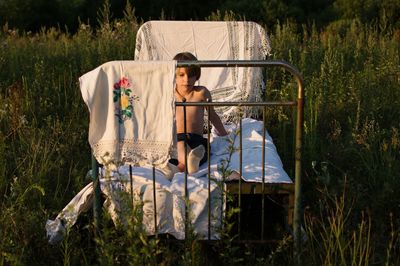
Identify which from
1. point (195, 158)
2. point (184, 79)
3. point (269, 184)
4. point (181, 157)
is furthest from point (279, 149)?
point (269, 184)

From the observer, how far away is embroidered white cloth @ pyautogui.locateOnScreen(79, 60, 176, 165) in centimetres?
346

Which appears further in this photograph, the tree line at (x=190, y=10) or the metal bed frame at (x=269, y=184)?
the tree line at (x=190, y=10)

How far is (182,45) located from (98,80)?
2862mm

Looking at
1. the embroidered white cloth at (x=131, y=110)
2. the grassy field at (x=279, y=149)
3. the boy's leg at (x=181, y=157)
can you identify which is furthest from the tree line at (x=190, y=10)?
the embroidered white cloth at (x=131, y=110)

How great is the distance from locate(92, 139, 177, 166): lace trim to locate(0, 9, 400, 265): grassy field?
16.2 inches

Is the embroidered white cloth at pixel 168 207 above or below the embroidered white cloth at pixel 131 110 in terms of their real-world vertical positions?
below

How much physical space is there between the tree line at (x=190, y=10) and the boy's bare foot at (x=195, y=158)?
45.9ft

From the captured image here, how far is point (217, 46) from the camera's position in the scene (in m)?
6.23

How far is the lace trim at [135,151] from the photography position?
3516 mm

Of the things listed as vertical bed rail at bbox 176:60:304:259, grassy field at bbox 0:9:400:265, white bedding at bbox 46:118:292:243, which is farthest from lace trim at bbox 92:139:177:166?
grassy field at bbox 0:9:400:265

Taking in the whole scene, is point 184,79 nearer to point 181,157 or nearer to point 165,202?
point 181,157

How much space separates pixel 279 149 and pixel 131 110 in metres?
2.15

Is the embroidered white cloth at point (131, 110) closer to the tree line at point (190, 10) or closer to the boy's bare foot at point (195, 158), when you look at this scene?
the boy's bare foot at point (195, 158)

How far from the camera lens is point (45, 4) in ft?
73.1
